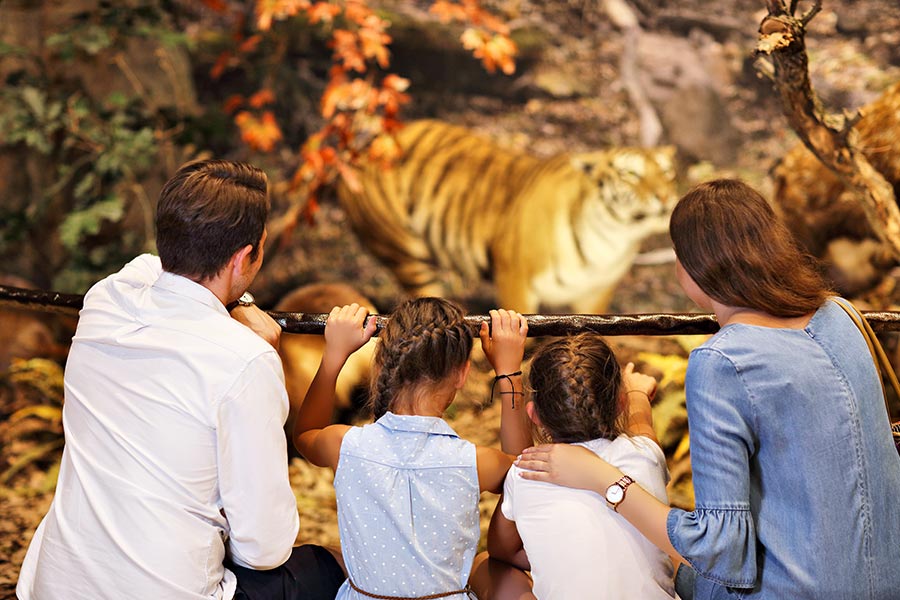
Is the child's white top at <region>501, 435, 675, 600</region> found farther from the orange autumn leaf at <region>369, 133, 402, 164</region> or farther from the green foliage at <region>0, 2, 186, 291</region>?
the orange autumn leaf at <region>369, 133, 402, 164</region>

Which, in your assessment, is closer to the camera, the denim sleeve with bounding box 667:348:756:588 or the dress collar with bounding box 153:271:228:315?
the denim sleeve with bounding box 667:348:756:588

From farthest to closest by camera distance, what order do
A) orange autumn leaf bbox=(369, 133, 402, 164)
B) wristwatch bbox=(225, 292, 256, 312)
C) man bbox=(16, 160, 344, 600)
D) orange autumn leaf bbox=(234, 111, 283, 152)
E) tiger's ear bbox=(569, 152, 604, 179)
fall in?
tiger's ear bbox=(569, 152, 604, 179) < orange autumn leaf bbox=(234, 111, 283, 152) < orange autumn leaf bbox=(369, 133, 402, 164) < wristwatch bbox=(225, 292, 256, 312) < man bbox=(16, 160, 344, 600)

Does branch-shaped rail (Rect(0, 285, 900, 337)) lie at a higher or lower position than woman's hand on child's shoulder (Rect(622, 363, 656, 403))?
higher

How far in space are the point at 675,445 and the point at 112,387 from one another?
11.3 feet

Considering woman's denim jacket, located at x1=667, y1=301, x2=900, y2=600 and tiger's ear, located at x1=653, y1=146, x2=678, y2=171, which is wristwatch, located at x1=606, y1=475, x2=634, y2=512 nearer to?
woman's denim jacket, located at x1=667, y1=301, x2=900, y2=600

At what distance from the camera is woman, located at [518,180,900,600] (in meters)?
1.58

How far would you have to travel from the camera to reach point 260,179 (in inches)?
73.3

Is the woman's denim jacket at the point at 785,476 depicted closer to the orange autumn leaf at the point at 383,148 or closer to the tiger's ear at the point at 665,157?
the orange autumn leaf at the point at 383,148

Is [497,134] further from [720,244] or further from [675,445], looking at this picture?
[720,244]

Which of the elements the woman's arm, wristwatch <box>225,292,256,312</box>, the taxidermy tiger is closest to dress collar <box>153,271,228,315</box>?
wristwatch <box>225,292,256,312</box>

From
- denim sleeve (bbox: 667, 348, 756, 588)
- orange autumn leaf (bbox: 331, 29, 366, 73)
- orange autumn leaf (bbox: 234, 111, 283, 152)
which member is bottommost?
orange autumn leaf (bbox: 234, 111, 283, 152)

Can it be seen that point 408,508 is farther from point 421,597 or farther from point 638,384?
point 638,384

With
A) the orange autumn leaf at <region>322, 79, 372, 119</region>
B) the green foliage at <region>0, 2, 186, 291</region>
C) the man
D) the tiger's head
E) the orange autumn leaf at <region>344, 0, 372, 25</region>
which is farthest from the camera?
the tiger's head

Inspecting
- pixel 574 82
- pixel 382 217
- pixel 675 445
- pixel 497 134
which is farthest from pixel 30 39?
pixel 675 445
